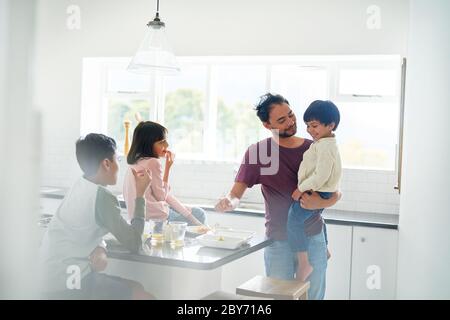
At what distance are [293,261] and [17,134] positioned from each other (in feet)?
4.86

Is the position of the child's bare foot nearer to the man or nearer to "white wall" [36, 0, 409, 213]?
the man

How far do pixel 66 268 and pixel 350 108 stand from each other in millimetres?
2311

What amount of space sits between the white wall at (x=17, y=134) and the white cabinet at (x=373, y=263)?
2.21 meters

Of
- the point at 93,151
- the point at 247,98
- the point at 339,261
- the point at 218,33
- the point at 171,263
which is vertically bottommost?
the point at 339,261

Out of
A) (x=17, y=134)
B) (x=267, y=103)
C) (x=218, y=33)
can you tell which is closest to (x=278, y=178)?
(x=267, y=103)

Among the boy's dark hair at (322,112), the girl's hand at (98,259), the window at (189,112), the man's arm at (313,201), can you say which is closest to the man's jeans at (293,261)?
the man's arm at (313,201)

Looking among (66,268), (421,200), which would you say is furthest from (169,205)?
(421,200)

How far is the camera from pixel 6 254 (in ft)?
2.20

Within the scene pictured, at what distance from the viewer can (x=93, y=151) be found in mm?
1561

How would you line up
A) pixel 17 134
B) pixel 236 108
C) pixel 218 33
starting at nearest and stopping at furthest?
pixel 17 134 < pixel 218 33 < pixel 236 108

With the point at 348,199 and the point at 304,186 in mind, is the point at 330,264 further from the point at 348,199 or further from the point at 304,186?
the point at 304,186

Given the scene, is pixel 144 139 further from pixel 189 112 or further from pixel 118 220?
pixel 189 112

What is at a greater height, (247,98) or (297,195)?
(247,98)

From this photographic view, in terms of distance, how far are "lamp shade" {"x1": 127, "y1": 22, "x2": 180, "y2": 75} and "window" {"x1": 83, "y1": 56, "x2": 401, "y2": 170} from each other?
32.9 inches
